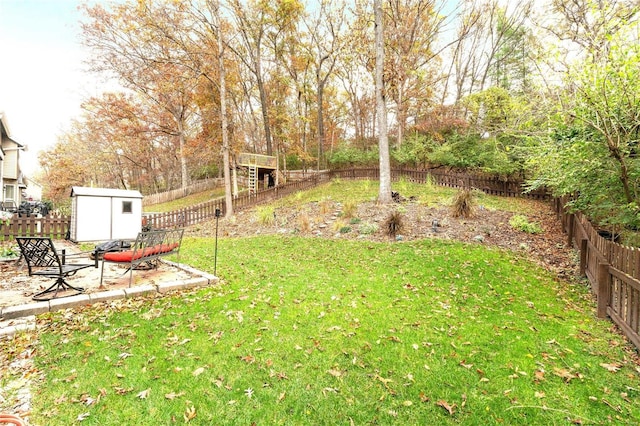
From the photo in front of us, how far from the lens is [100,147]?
96.2 ft

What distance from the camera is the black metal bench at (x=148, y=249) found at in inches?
214

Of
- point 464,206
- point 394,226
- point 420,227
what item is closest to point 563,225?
point 464,206

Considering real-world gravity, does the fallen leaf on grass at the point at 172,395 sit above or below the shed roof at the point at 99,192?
below

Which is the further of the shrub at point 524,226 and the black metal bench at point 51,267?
the shrub at point 524,226

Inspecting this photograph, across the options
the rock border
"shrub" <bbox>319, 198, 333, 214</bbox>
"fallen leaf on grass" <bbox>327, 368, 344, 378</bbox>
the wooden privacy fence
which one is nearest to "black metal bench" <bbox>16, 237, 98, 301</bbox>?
the rock border

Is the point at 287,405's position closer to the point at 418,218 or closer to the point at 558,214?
the point at 418,218

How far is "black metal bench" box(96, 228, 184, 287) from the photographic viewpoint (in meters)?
5.44

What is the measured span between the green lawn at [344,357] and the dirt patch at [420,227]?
2.38 metres

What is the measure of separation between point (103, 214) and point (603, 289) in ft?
49.3

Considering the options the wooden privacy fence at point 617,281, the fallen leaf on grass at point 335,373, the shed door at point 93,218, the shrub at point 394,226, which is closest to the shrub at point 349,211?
the shrub at point 394,226

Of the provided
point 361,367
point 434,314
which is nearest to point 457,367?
point 361,367

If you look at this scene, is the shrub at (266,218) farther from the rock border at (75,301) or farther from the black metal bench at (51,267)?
the black metal bench at (51,267)

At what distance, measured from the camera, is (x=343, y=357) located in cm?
347

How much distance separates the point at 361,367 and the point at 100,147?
35.4m
